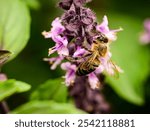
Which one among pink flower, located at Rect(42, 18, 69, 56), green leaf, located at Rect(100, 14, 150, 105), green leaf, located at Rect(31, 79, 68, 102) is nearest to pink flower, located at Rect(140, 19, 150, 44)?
green leaf, located at Rect(100, 14, 150, 105)

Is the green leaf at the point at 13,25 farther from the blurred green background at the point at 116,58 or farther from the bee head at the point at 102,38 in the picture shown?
the blurred green background at the point at 116,58

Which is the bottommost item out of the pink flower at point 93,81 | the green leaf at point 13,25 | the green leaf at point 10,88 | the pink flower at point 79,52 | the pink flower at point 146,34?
the green leaf at point 10,88

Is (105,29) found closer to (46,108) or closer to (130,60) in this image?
(46,108)

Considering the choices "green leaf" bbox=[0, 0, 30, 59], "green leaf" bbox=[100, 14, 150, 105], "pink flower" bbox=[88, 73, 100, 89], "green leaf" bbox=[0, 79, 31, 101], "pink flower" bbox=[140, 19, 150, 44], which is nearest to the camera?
"green leaf" bbox=[0, 79, 31, 101]

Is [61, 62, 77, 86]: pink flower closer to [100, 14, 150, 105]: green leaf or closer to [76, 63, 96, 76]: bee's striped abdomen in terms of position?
[76, 63, 96, 76]: bee's striped abdomen

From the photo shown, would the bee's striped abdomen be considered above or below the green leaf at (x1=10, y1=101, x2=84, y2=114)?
above

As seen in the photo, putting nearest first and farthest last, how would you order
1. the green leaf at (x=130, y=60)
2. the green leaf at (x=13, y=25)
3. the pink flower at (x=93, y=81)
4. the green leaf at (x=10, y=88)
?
the green leaf at (x=10, y=88), the pink flower at (x=93, y=81), the green leaf at (x=13, y=25), the green leaf at (x=130, y=60)

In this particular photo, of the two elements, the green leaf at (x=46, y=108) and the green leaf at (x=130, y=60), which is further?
the green leaf at (x=130, y=60)

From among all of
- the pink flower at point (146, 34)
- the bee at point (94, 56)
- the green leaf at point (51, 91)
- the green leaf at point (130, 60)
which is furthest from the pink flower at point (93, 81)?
the pink flower at point (146, 34)

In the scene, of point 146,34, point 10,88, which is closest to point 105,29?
point 10,88
